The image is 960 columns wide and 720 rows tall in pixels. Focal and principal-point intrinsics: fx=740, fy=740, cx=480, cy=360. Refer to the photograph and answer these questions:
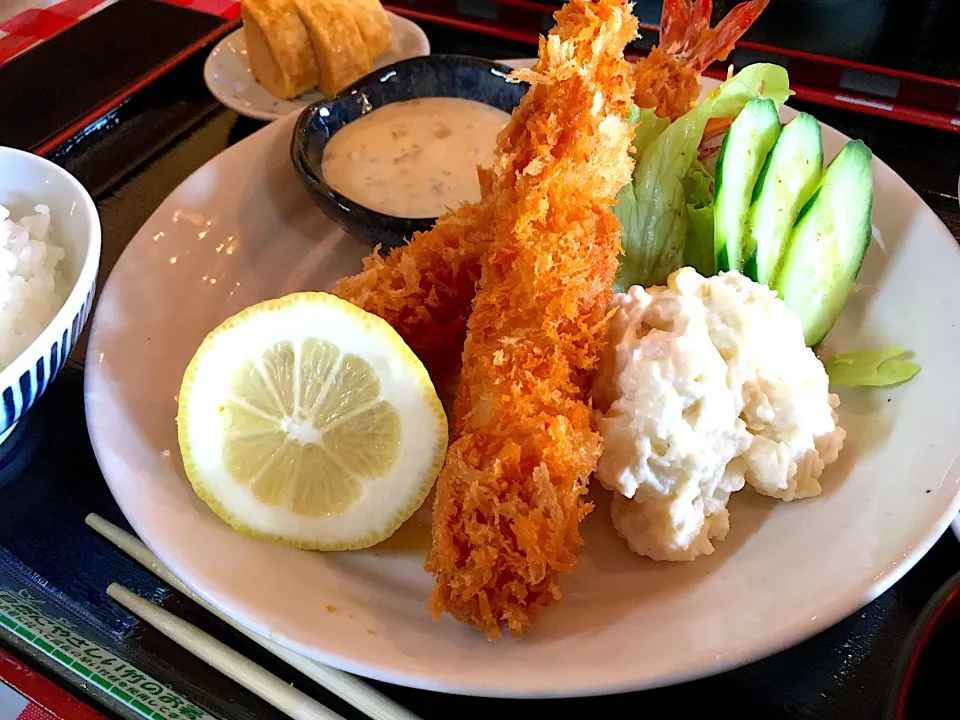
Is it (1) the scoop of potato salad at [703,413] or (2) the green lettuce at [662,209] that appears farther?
(2) the green lettuce at [662,209]

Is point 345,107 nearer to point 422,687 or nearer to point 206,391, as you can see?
point 206,391

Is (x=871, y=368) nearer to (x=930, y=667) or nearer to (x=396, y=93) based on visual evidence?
(x=930, y=667)

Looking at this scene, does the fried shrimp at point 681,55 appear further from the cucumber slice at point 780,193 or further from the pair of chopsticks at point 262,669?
the pair of chopsticks at point 262,669

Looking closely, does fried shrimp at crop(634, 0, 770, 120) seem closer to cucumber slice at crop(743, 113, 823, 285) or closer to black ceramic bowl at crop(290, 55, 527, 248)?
cucumber slice at crop(743, 113, 823, 285)

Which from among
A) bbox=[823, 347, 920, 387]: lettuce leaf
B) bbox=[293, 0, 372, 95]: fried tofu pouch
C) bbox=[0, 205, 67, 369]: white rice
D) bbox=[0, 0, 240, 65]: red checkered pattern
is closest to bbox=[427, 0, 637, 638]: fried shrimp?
bbox=[823, 347, 920, 387]: lettuce leaf

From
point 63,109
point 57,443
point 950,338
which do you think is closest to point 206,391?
point 57,443

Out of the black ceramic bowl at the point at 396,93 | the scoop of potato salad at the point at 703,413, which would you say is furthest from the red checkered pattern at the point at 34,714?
the black ceramic bowl at the point at 396,93
